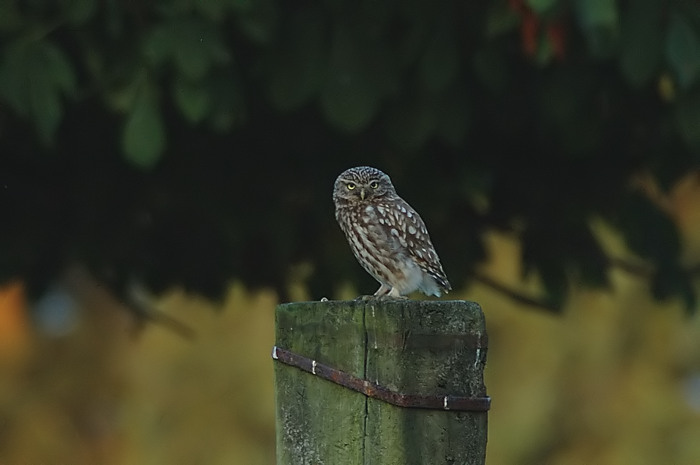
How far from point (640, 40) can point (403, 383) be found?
2.30m

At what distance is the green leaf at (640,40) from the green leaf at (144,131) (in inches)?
59.6

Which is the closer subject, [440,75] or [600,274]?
[440,75]

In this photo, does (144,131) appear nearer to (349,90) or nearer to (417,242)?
(349,90)

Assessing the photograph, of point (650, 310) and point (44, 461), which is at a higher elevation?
point (650, 310)

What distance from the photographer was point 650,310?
13.9 meters

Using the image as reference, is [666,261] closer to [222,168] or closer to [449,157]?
[449,157]

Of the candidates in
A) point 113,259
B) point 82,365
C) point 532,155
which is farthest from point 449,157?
point 82,365

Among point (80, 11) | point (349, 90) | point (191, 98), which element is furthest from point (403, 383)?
point (80, 11)

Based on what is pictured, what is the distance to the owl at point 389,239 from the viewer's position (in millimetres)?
5180

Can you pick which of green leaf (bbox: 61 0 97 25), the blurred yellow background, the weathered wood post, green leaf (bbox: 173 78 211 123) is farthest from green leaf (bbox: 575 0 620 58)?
the blurred yellow background

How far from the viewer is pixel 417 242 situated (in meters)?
5.17

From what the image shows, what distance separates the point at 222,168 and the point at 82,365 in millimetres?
9060

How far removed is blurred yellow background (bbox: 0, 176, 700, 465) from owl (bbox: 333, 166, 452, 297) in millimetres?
7896

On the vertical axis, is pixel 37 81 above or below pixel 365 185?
above
